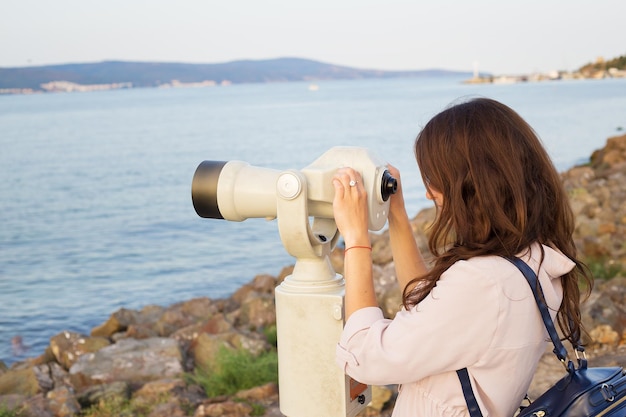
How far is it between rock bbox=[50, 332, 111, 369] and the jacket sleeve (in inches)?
243

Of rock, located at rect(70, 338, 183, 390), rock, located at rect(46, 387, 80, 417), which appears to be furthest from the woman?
rock, located at rect(70, 338, 183, 390)

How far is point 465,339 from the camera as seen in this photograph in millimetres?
1835

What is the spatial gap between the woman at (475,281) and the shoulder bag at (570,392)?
24 mm

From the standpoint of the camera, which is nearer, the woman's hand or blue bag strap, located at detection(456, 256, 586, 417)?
blue bag strap, located at detection(456, 256, 586, 417)

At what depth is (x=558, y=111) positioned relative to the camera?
51.2 m

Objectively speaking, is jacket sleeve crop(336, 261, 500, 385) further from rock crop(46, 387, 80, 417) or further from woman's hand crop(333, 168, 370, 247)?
rock crop(46, 387, 80, 417)

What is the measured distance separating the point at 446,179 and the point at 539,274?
11.5 inches

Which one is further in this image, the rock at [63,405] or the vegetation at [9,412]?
the rock at [63,405]

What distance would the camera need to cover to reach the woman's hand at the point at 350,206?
6.82 feet

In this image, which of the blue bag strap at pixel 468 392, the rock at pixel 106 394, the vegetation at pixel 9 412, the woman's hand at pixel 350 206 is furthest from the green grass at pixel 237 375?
the blue bag strap at pixel 468 392

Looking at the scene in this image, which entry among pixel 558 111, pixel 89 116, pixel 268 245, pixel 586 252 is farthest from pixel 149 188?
pixel 89 116

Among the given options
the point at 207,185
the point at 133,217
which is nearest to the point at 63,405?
the point at 207,185

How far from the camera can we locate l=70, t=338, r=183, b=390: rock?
20.7 ft

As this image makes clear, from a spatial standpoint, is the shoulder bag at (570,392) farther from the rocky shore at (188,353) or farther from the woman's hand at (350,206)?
the rocky shore at (188,353)
